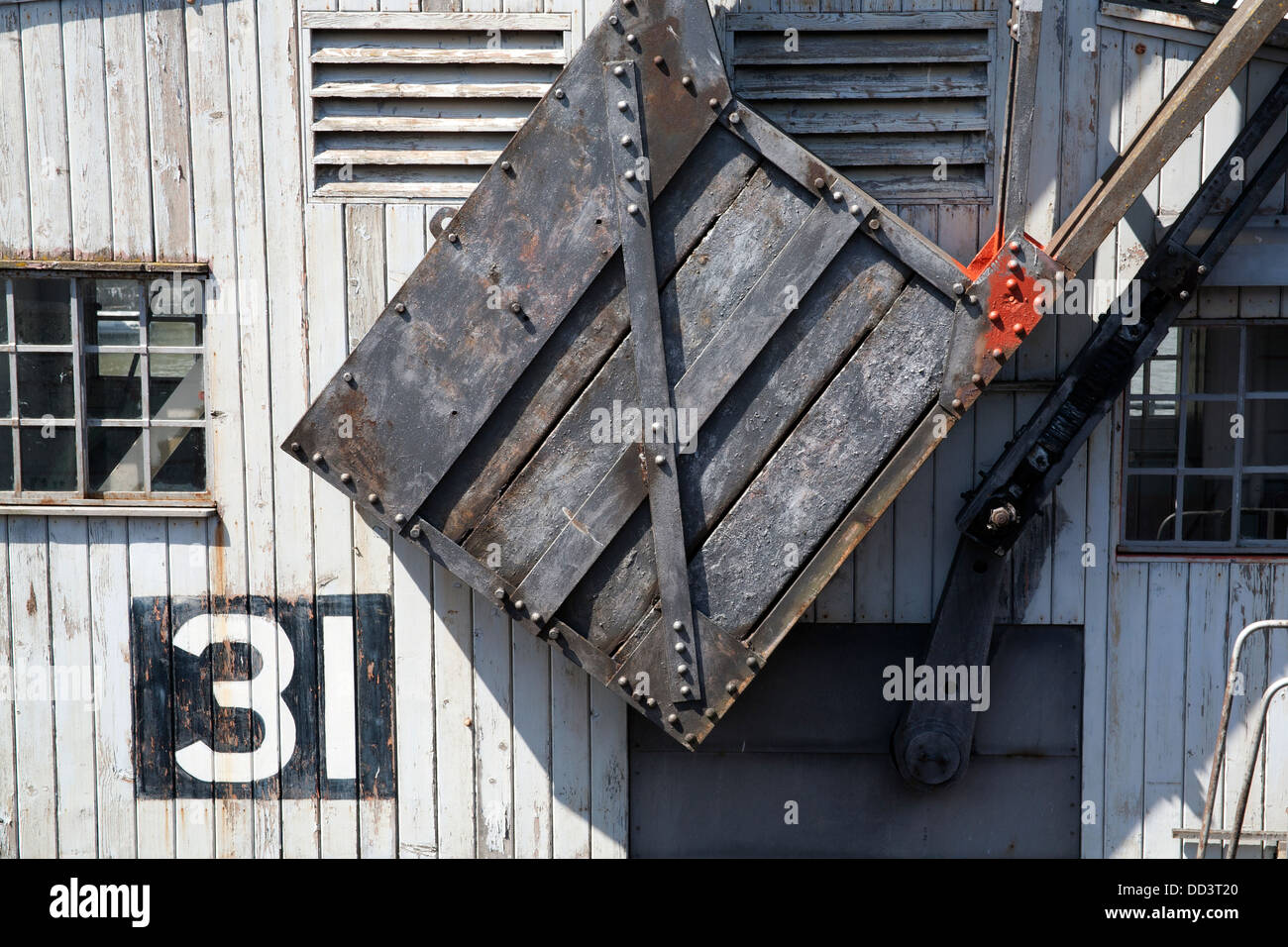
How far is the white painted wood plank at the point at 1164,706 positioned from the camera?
4.21m

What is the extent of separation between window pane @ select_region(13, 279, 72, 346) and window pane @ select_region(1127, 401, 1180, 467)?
494 centimetres

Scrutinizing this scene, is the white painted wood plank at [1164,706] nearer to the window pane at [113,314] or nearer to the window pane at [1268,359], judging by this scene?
the window pane at [1268,359]

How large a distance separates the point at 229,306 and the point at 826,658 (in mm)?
3148

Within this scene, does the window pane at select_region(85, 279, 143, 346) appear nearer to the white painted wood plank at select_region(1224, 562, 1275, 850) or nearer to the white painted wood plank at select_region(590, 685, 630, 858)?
the white painted wood plank at select_region(590, 685, 630, 858)

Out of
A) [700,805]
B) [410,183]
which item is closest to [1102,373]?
[700,805]

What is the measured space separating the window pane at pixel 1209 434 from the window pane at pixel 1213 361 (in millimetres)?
90

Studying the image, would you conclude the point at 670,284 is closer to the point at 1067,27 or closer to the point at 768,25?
the point at 768,25

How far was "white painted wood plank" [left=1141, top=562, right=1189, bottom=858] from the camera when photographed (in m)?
4.21

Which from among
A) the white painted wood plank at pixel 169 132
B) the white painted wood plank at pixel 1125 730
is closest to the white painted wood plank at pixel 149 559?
the white painted wood plank at pixel 169 132

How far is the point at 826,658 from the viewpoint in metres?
4.24

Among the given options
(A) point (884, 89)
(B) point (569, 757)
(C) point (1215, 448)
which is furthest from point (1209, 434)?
(B) point (569, 757)

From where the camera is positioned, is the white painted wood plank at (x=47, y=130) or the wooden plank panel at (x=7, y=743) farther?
the wooden plank panel at (x=7, y=743)

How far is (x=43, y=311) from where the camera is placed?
4.19m

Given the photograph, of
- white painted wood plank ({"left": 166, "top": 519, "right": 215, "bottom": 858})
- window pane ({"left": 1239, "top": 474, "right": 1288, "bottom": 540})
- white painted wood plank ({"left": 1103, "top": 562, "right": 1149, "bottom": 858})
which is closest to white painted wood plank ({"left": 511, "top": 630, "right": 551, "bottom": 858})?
white painted wood plank ({"left": 166, "top": 519, "right": 215, "bottom": 858})
